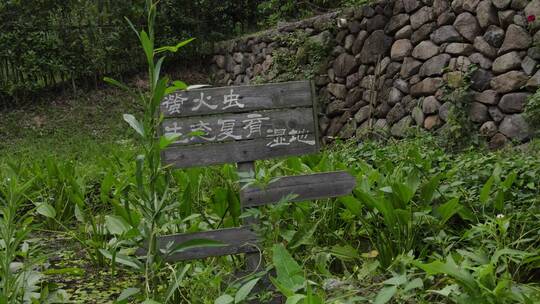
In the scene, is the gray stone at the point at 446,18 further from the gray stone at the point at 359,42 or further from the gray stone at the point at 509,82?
the gray stone at the point at 359,42

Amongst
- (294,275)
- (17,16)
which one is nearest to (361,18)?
(294,275)

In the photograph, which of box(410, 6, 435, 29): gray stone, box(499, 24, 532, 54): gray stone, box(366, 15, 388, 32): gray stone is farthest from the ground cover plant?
box(366, 15, 388, 32): gray stone

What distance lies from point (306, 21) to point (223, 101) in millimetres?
4929

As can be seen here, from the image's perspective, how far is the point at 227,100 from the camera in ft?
7.59

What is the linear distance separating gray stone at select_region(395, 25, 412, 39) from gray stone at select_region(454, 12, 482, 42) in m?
0.63

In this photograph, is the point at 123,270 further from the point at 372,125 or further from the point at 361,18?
the point at 361,18

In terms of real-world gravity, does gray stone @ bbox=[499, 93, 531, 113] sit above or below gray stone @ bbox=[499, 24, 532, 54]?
below

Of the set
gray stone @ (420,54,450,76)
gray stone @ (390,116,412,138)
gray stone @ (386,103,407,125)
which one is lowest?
gray stone @ (390,116,412,138)

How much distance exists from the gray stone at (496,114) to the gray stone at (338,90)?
2.03 metres

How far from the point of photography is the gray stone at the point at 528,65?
4348 millimetres

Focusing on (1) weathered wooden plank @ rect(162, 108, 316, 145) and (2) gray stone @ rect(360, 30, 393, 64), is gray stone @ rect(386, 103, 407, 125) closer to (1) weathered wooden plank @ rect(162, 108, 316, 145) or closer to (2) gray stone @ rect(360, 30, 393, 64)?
(2) gray stone @ rect(360, 30, 393, 64)

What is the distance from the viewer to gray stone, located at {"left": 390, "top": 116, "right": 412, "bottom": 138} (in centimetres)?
542

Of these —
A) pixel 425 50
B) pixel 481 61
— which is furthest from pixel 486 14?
pixel 425 50

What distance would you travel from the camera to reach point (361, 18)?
612 centimetres
